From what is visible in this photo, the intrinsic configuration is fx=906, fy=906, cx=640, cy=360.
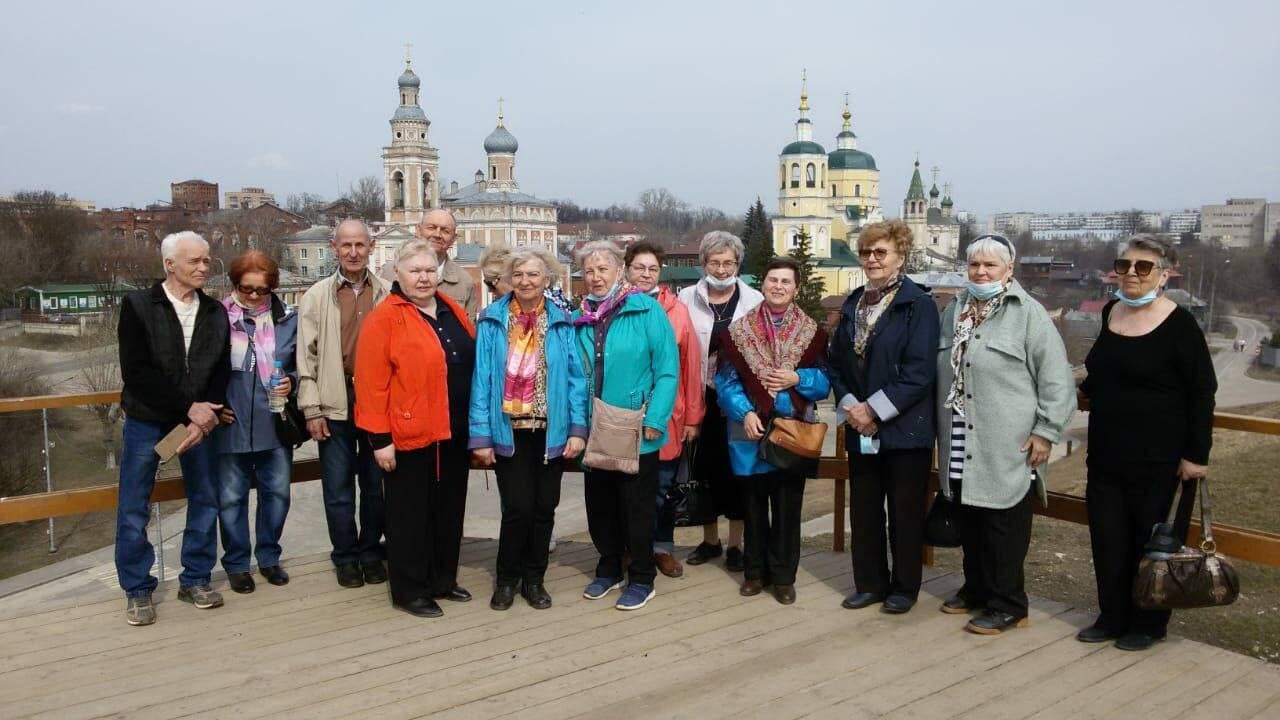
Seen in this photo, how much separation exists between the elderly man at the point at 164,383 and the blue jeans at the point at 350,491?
612mm

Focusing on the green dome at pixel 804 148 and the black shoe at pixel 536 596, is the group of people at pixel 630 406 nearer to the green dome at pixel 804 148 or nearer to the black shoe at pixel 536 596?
the black shoe at pixel 536 596

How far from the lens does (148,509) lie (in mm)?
4496

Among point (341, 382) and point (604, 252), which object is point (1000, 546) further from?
point (341, 382)

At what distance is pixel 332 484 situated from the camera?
4957 millimetres

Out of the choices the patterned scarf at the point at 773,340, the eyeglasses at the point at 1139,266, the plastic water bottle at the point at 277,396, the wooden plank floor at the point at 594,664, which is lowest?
the wooden plank floor at the point at 594,664

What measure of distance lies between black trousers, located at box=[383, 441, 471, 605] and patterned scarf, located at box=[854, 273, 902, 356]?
211cm

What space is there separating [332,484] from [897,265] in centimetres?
320

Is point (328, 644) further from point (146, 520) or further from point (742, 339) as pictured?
point (742, 339)

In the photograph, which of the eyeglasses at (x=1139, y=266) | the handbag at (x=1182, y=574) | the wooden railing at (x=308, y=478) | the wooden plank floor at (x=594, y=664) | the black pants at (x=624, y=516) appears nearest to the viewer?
the wooden plank floor at (x=594, y=664)

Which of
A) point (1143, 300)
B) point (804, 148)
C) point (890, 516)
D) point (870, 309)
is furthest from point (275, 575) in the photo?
point (804, 148)

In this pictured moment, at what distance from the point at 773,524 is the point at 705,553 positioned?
862 mm

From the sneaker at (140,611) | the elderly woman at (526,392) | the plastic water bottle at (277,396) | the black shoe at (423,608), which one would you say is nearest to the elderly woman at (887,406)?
the elderly woman at (526,392)

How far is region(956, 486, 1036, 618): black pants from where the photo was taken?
14.2ft

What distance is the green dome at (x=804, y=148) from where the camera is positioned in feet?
235
